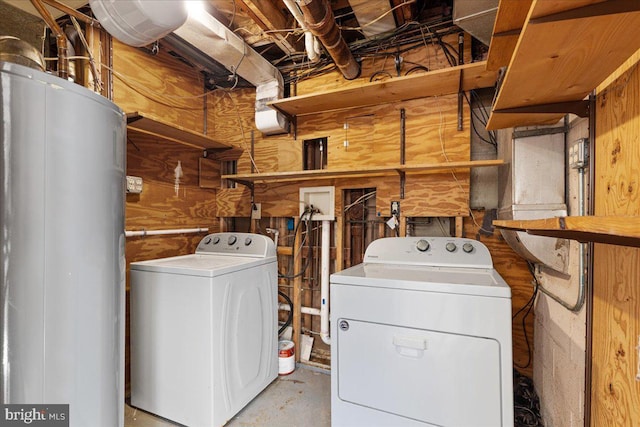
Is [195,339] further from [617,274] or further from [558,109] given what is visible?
[558,109]

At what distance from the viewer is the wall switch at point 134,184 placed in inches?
81.1

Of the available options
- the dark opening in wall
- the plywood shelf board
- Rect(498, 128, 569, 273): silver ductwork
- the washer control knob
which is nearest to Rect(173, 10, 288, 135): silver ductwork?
the dark opening in wall

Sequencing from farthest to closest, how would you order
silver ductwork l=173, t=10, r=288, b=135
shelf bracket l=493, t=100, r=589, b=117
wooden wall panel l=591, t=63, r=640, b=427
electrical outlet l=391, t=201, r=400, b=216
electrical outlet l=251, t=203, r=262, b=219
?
electrical outlet l=251, t=203, r=262, b=219 < electrical outlet l=391, t=201, r=400, b=216 < silver ductwork l=173, t=10, r=288, b=135 < shelf bracket l=493, t=100, r=589, b=117 < wooden wall panel l=591, t=63, r=640, b=427

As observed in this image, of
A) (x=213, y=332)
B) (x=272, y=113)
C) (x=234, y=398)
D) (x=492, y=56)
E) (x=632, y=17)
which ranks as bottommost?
(x=234, y=398)

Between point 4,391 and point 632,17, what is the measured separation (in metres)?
2.04

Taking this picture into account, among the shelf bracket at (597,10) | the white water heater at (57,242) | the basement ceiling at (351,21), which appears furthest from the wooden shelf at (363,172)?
the white water heater at (57,242)

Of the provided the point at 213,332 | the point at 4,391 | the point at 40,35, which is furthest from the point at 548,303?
the point at 40,35

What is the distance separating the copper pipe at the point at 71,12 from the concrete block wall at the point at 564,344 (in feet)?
8.77

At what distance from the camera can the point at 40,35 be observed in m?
1.94

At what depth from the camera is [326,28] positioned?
66.0 inches

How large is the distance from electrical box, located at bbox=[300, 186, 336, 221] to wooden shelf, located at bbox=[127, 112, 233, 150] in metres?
0.81

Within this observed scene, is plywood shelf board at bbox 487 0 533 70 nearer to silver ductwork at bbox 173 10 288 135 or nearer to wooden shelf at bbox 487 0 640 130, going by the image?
wooden shelf at bbox 487 0 640 130

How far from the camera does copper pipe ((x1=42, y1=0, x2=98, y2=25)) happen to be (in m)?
1.61

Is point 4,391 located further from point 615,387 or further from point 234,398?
point 615,387
